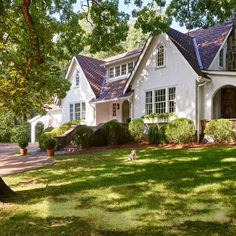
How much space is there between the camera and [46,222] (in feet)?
20.2

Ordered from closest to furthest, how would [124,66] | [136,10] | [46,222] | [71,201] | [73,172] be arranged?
[46,222], [71,201], [73,172], [136,10], [124,66]

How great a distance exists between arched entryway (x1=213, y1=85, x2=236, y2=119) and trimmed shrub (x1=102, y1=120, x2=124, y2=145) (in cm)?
616

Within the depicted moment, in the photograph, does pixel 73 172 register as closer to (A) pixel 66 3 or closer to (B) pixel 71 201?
(B) pixel 71 201

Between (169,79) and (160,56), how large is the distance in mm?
1848

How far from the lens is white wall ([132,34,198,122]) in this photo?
20.4 m

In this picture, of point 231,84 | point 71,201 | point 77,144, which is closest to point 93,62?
point 77,144

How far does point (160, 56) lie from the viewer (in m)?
22.5

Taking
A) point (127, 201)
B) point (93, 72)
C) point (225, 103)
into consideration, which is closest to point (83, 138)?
point (225, 103)

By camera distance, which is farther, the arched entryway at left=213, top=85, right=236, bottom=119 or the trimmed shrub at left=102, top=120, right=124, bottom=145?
the arched entryway at left=213, top=85, right=236, bottom=119

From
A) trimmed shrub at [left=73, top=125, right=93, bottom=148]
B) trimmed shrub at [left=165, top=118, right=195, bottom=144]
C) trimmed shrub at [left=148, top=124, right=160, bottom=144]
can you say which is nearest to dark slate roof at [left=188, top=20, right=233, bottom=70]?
trimmed shrub at [left=165, top=118, right=195, bottom=144]

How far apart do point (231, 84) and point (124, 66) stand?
10.7 meters

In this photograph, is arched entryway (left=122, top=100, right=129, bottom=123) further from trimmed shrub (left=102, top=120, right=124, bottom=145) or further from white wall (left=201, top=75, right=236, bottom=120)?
white wall (left=201, top=75, right=236, bottom=120)

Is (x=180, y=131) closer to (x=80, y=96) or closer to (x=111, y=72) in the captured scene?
(x=111, y=72)

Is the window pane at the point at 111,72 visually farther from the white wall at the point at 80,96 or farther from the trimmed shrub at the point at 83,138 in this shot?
the trimmed shrub at the point at 83,138
